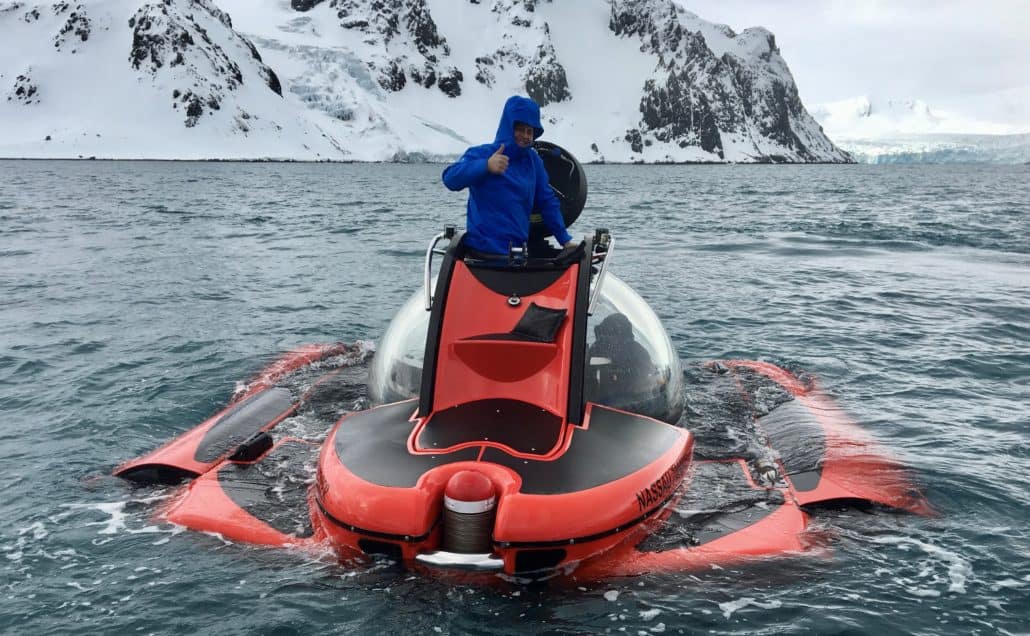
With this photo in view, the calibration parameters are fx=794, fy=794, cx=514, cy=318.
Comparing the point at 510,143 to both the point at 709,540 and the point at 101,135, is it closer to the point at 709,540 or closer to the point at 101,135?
the point at 709,540

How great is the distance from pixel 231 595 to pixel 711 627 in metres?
3.09

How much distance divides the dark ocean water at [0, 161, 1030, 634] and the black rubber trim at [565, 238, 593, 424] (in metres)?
1.31

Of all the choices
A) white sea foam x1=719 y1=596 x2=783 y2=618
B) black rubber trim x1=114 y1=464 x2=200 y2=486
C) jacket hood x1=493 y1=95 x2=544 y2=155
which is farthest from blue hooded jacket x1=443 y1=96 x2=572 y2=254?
white sea foam x1=719 y1=596 x2=783 y2=618

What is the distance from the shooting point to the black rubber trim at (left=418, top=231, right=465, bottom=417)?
20.2 ft

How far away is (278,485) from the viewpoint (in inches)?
268

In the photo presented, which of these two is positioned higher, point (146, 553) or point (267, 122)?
point (267, 122)

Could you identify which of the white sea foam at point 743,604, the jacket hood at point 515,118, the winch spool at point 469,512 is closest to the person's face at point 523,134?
the jacket hood at point 515,118

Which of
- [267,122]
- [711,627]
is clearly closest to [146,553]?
[711,627]

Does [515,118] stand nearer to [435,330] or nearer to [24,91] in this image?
[435,330]

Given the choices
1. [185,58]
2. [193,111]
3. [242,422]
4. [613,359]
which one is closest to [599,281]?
[613,359]

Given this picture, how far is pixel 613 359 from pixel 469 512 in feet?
7.32

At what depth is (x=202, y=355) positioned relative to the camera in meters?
12.0

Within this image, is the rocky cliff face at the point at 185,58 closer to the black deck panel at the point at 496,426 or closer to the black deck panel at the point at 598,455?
the black deck panel at the point at 496,426

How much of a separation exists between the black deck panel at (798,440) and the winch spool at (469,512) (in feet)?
9.61
